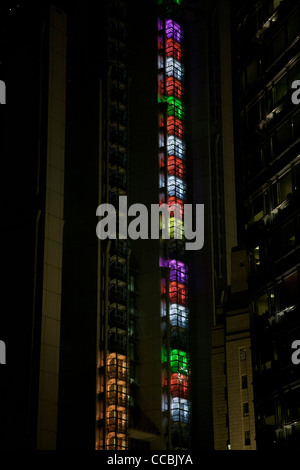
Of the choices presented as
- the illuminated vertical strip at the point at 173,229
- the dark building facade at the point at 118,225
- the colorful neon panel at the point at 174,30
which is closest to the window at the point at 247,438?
the dark building facade at the point at 118,225

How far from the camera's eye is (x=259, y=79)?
51.5 metres

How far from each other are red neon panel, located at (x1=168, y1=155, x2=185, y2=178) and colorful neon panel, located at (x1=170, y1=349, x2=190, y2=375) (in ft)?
82.5

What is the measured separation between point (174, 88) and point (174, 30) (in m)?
9.35

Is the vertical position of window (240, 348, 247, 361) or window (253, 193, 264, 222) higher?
window (253, 193, 264, 222)

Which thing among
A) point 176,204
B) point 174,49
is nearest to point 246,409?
point 176,204

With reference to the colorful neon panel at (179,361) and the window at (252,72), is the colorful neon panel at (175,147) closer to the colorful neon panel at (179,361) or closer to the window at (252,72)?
the colorful neon panel at (179,361)

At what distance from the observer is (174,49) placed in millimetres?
127938

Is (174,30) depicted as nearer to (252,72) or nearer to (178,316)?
(178,316)

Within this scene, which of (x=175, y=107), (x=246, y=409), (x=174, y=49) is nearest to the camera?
(x=246, y=409)

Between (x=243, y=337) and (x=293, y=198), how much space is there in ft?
139

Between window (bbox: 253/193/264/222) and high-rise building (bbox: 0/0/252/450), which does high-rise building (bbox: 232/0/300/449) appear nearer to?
window (bbox: 253/193/264/222)

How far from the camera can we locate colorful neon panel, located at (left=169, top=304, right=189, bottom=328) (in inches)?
4419

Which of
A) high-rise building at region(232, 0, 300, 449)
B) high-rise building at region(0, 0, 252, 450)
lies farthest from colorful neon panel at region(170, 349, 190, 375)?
high-rise building at region(232, 0, 300, 449)

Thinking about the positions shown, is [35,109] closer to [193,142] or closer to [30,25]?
[30,25]
